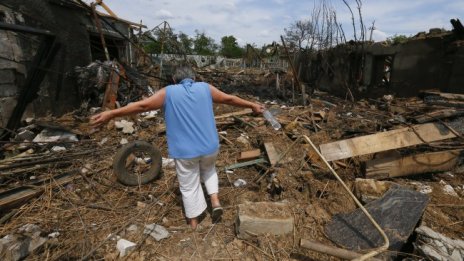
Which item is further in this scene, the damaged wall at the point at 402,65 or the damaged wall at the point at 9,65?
the damaged wall at the point at 402,65

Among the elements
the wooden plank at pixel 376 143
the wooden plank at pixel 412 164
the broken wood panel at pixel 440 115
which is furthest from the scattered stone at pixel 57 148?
the broken wood panel at pixel 440 115

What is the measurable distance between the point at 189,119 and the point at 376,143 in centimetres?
284

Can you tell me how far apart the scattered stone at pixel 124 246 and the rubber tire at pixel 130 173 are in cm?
132

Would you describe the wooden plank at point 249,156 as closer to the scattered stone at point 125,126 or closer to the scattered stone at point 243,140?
the scattered stone at point 243,140

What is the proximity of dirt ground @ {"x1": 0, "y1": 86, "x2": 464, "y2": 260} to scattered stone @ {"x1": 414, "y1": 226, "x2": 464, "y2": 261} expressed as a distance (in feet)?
0.46

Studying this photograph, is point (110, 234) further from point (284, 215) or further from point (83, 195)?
point (284, 215)

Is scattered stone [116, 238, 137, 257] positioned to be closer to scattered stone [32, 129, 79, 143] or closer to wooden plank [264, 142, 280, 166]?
wooden plank [264, 142, 280, 166]

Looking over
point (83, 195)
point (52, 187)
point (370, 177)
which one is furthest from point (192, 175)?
point (370, 177)

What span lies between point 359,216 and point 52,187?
12.8 ft

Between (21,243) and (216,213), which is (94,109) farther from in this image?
(216,213)

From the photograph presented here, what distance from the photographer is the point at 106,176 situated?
4.47m

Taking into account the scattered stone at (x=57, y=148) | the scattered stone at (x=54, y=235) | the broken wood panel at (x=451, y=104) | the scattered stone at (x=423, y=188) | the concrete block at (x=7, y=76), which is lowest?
the scattered stone at (x=423, y=188)

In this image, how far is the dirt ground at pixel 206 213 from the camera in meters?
2.94

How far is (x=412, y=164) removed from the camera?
14.1 ft
